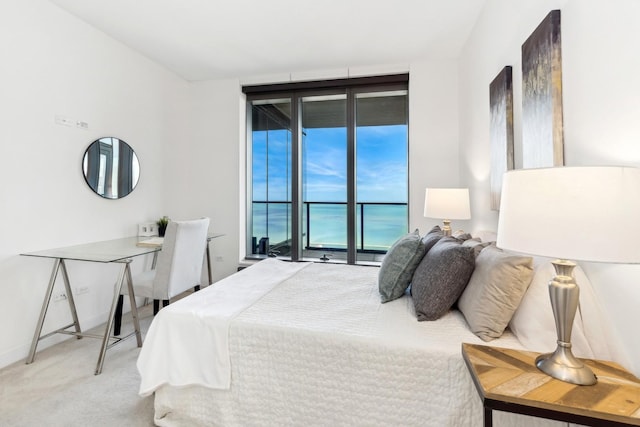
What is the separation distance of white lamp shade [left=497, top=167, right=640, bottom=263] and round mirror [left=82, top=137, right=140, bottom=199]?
11.1 feet

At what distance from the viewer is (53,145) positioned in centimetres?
259

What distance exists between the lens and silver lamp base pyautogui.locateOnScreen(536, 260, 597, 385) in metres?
0.95

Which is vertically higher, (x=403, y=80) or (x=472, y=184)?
(x=403, y=80)

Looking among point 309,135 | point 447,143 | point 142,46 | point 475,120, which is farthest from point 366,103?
point 142,46

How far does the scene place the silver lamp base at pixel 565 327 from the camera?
3.10ft

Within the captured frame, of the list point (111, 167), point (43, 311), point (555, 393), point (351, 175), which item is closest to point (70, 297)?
point (43, 311)

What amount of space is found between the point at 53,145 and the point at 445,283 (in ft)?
10.2

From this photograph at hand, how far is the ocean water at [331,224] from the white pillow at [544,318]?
9.29 feet

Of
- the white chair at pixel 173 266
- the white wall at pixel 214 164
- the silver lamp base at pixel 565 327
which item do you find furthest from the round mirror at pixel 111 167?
the silver lamp base at pixel 565 327

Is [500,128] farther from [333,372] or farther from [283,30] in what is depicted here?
[283,30]

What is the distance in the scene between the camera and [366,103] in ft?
13.2

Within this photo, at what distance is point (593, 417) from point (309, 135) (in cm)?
387

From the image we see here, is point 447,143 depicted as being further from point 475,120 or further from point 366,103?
point 366,103

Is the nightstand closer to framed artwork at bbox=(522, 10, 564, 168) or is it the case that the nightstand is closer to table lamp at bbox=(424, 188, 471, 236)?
framed artwork at bbox=(522, 10, 564, 168)
